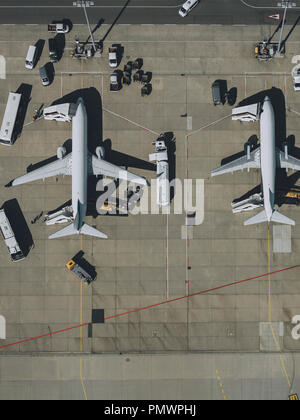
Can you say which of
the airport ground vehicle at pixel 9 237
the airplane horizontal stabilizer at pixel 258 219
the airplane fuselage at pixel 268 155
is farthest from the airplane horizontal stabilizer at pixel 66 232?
the airplane fuselage at pixel 268 155

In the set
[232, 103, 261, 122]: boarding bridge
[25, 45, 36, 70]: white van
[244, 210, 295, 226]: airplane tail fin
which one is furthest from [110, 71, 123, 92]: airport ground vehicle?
[244, 210, 295, 226]: airplane tail fin

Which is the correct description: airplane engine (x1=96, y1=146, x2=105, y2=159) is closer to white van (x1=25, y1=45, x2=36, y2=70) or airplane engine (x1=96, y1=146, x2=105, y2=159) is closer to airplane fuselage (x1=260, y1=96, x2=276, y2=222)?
white van (x1=25, y1=45, x2=36, y2=70)

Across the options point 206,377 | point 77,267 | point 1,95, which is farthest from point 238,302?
point 1,95

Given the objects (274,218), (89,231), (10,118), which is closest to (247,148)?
(274,218)

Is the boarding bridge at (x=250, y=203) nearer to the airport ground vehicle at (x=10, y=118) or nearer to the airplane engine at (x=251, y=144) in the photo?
the airplane engine at (x=251, y=144)

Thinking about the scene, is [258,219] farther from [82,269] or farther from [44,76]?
[44,76]
